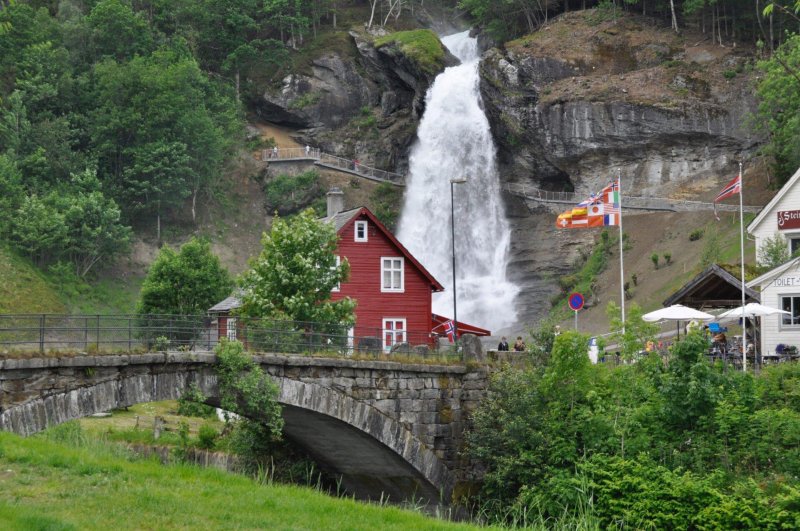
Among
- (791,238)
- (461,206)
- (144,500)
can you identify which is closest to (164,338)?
(144,500)

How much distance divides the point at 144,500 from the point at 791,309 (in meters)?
27.1

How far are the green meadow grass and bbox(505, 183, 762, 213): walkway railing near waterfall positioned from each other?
5266cm

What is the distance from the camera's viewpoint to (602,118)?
74312mm

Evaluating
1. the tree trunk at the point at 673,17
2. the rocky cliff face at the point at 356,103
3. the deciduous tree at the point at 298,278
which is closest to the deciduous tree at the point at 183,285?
the deciduous tree at the point at 298,278

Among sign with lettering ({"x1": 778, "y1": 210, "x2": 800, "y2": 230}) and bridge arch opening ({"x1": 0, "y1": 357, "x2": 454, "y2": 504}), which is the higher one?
sign with lettering ({"x1": 778, "y1": 210, "x2": 800, "y2": 230})

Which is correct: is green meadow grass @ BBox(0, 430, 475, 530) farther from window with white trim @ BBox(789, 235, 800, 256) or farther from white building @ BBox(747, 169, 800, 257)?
window with white trim @ BBox(789, 235, 800, 256)

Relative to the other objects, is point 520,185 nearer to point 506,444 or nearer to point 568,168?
point 568,168

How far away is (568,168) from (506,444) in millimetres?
48770

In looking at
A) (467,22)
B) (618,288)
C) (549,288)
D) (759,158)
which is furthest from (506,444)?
(467,22)

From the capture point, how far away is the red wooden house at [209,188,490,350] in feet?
161

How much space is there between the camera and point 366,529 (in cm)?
1708

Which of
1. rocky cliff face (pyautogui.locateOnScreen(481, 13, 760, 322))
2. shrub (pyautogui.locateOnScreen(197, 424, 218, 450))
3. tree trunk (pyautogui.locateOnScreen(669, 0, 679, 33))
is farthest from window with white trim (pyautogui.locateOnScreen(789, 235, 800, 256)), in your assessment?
tree trunk (pyautogui.locateOnScreen(669, 0, 679, 33))

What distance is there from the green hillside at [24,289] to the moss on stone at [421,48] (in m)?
32.8

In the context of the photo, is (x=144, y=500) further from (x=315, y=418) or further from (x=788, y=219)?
(x=788, y=219)
